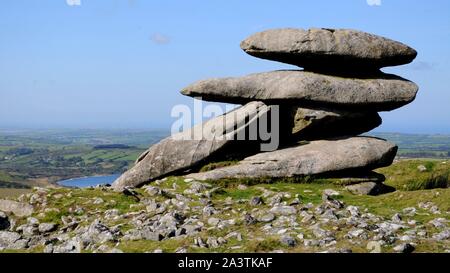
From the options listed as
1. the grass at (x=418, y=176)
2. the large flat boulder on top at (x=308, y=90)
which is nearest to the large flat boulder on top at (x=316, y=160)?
the grass at (x=418, y=176)

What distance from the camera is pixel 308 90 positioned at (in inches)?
1262

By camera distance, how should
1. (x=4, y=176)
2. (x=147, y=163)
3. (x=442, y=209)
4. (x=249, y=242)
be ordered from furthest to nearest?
(x=4, y=176) → (x=147, y=163) → (x=442, y=209) → (x=249, y=242)

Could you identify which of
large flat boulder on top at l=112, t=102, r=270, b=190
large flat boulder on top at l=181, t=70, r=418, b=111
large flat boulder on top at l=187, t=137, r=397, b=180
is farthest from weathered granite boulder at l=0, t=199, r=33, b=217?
large flat boulder on top at l=181, t=70, r=418, b=111

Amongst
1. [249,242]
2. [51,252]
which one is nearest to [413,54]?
[249,242]

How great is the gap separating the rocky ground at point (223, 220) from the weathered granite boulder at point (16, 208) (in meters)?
0.06

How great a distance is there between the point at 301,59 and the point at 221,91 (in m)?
5.87

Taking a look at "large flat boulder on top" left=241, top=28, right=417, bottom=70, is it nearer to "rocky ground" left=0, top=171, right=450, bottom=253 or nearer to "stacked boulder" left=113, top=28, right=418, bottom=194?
"stacked boulder" left=113, top=28, right=418, bottom=194

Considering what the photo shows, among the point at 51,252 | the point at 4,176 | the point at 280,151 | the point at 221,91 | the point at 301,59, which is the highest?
the point at 301,59

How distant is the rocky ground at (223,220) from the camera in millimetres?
17141

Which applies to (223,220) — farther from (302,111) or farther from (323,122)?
(323,122)

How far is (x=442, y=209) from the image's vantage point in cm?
2284

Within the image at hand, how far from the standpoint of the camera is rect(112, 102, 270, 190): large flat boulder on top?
3134cm
